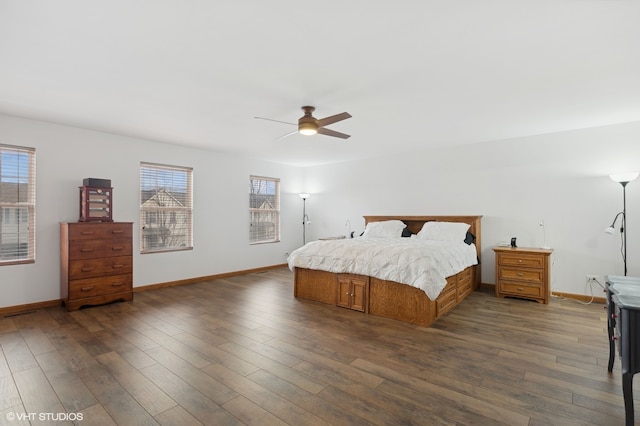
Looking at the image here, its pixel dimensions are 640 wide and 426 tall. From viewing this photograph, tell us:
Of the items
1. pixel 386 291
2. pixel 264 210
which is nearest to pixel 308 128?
pixel 386 291

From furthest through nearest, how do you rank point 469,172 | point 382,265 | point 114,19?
Result: point 469,172 < point 382,265 < point 114,19

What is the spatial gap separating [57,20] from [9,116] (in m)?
2.92

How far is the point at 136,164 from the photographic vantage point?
16.3ft

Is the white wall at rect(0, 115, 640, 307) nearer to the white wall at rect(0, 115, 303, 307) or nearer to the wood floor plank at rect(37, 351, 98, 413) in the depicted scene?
the white wall at rect(0, 115, 303, 307)

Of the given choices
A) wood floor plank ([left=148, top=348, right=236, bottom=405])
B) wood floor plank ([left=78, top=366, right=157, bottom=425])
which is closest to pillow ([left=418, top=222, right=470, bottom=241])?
wood floor plank ([left=148, top=348, right=236, bottom=405])

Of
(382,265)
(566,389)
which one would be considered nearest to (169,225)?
(382,265)

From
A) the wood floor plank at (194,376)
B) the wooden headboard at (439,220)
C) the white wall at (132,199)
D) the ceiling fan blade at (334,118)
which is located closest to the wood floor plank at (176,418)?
the wood floor plank at (194,376)

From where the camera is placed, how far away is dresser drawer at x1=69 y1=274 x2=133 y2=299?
3980 mm

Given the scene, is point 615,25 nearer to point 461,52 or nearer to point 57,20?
point 461,52

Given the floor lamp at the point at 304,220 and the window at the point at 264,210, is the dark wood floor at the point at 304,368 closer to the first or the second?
the window at the point at 264,210

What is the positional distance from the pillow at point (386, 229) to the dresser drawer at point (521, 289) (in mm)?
1816

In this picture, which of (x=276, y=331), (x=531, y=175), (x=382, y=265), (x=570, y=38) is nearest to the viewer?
(x=570, y=38)

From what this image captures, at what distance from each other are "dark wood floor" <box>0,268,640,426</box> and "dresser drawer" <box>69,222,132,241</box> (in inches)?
38.9

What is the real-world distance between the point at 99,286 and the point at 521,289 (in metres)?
5.88
